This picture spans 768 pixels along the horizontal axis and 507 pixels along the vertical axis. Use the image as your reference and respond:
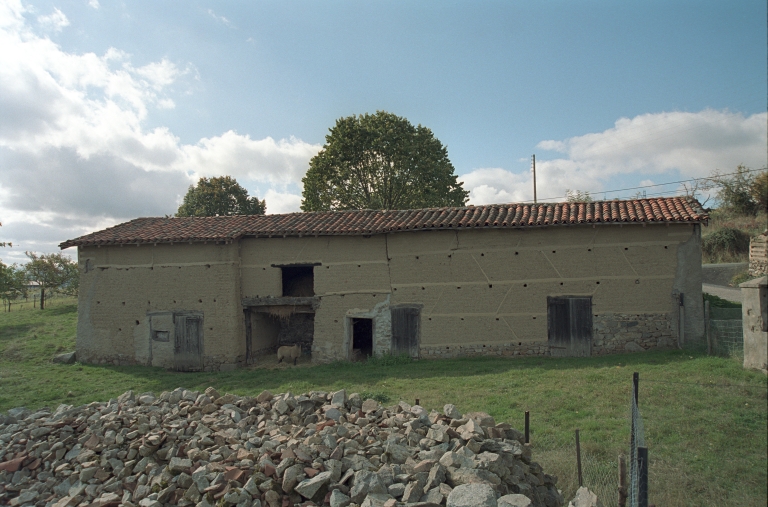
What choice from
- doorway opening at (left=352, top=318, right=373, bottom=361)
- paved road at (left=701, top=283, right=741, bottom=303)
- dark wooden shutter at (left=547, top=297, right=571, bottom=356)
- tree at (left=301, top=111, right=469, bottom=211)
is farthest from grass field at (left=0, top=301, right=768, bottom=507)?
tree at (left=301, top=111, right=469, bottom=211)

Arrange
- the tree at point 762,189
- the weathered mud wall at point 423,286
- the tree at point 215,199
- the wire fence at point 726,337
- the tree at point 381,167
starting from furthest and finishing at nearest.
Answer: the tree at point 215,199 < the tree at point 381,167 < the weathered mud wall at point 423,286 < the wire fence at point 726,337 < the tree at point 762,189

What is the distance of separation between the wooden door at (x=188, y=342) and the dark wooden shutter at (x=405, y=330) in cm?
652

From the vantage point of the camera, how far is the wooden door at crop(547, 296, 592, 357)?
13922 mm

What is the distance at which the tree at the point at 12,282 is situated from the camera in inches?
1113

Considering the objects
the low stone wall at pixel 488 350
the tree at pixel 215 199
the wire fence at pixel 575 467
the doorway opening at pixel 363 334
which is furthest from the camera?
the tree at pixel 215 199

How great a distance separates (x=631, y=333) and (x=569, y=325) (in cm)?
171

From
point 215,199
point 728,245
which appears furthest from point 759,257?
point 215,199

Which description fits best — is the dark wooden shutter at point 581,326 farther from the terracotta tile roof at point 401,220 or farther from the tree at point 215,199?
the tree at point 215,199

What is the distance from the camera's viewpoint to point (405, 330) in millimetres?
15039

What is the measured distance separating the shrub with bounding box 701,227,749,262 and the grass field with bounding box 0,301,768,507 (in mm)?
17434

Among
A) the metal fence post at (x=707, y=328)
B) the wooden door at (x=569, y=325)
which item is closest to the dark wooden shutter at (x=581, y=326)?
the wooden door at (x=569, y=325)

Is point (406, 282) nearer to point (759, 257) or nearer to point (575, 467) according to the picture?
point (575, 467)

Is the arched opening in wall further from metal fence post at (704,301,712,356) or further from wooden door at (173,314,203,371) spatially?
metal fence post at (704,301,712,356)

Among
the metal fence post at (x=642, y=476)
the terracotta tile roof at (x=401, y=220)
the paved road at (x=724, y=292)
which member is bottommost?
the metal fence post at (x=642, y=476)
